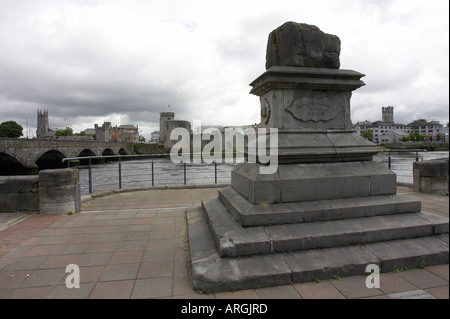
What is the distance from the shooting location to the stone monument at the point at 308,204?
2496 mm

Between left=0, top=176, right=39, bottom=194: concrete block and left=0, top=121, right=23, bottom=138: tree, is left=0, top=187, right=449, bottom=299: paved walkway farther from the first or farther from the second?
left=0, top=121, right=23, bottom=138: tree

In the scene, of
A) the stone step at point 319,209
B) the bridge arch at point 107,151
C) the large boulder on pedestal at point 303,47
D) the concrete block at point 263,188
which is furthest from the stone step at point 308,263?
the bridge arch at point 107,151

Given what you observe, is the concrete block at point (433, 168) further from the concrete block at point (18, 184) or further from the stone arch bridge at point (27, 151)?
the stone arch bridge at point (27, 151)

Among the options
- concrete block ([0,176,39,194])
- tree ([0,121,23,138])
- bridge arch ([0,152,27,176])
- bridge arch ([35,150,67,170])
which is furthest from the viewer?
tree ([0,121,23,138])

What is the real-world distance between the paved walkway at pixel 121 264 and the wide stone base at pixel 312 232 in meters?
0.12

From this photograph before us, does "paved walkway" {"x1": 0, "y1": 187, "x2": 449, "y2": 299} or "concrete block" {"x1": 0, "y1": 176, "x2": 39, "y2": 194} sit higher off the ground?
"concrete block" {"x1": 0, "y1": 176, "x2": 39, "y2": 194}

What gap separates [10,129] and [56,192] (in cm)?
7063

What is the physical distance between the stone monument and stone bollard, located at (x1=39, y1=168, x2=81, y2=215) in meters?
2.55

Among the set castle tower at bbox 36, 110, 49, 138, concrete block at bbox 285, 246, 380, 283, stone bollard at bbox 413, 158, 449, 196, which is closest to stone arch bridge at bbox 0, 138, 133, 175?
concrete block at bbox 285, 246, 380, 283

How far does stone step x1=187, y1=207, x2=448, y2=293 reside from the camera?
233 centimetres

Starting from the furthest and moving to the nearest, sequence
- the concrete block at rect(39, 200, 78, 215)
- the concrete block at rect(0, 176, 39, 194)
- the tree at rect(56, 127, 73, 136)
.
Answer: the tree at rect(56, 127, 73, 136), the concrete block at rect(0, 176, 39, 194), the concrete block at rect(39, 200, 78, 215)

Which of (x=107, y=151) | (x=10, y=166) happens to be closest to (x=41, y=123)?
(x=107, y=151)

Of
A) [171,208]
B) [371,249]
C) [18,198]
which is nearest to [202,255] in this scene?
[371,249]

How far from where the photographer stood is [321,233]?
2750mm
